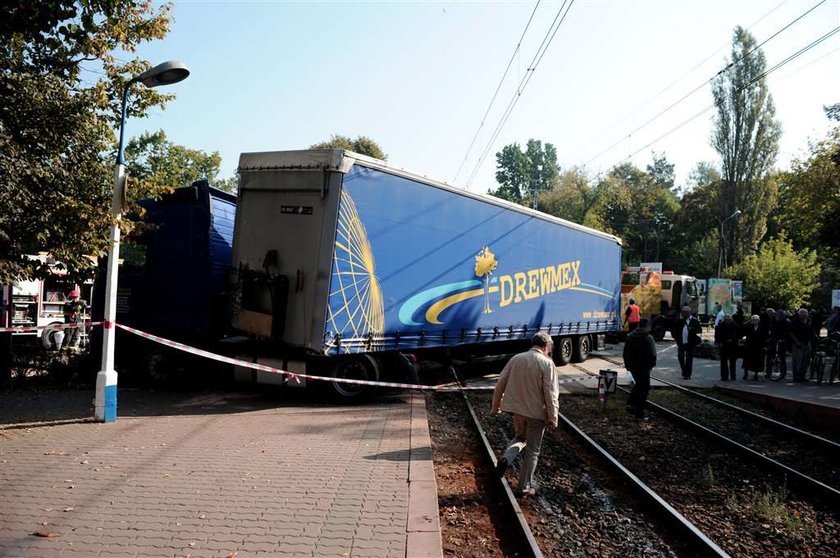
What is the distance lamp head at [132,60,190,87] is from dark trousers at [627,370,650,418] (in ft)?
25.6

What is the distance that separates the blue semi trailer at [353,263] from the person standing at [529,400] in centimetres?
377

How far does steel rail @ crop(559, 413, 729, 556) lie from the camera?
461cm

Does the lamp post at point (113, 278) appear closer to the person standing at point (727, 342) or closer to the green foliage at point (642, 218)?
the person standing at point (727, 342)

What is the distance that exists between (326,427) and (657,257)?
6409 cm

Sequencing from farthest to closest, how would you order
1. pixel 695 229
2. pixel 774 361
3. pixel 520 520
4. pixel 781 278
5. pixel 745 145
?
pixel 695 229 < pixel 745 145 < pixel 781 278 < pixel 774 361 < pixel 520 520

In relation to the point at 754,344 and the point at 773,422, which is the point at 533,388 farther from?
the point at 754,344

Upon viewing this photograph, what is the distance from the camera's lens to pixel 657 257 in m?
66.2

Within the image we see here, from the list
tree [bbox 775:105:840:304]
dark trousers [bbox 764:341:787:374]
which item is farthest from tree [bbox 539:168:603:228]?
dark trousers [bbox 764:341:787:374]

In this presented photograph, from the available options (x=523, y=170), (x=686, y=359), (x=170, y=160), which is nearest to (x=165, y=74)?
(x=686, y=359)

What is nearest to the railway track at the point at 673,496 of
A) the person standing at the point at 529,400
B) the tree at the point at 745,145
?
the person standing at the point at 529,400

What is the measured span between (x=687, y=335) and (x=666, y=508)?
9871mm

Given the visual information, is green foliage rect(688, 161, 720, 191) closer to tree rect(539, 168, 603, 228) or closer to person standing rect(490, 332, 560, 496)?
tree rect(539, 168, 603, 228)

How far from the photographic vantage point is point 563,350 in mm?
16469

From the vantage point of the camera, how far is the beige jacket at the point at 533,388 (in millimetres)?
5559
